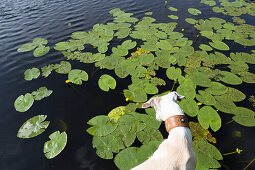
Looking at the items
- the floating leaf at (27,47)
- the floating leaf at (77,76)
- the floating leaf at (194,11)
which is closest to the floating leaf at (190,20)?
the floating leaf at (194,11)

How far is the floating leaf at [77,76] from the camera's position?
4930mm

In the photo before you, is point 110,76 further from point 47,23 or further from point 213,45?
point 47,23

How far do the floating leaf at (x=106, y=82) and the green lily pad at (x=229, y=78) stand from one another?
367 centimetres

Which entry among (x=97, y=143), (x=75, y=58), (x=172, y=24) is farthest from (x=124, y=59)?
(x=172, y=24)

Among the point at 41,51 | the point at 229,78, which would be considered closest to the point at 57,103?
the point at 41,51

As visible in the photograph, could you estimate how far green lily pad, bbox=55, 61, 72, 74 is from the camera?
5.34 m

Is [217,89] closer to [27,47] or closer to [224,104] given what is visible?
[224,104]

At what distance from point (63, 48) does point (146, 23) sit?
4491 millimetres

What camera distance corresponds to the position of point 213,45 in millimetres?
6008

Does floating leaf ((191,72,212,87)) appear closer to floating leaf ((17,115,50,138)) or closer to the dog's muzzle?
the dog's muzzle

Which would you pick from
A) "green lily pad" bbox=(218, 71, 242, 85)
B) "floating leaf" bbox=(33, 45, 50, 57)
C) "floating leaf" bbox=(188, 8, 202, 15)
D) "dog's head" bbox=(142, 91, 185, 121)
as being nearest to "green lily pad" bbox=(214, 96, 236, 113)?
"green lily pad" bbox=(218, 71, 242, 85)

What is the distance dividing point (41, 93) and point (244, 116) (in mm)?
6091

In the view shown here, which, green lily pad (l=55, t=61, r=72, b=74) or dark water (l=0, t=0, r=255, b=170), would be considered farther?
green lily pad (l=55, t=61, r=72, b=74)

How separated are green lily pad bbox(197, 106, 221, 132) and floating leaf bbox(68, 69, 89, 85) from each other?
3.81 m
